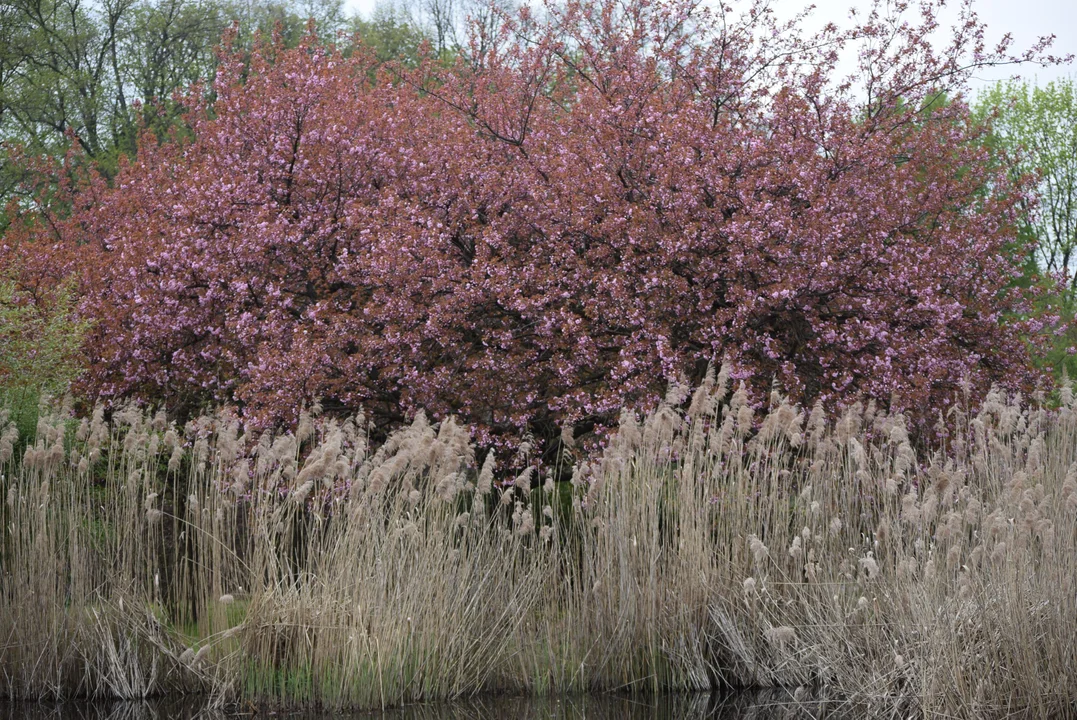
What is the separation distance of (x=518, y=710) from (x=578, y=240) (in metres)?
4.45

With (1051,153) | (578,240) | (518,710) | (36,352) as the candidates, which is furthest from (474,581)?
(1051,153)

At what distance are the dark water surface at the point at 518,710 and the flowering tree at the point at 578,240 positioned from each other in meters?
2.65

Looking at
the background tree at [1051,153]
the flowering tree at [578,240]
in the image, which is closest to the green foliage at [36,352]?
the flowering tree at [578,240]

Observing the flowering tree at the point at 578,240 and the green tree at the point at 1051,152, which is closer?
the flowering tree at the point at 578,240

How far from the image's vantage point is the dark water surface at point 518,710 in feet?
20.7

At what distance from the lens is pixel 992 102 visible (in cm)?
2527

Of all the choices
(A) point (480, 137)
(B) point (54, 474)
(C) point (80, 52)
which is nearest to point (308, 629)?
(B) point (54, 474)

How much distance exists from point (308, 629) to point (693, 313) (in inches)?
168

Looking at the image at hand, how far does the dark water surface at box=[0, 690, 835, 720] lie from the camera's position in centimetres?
632

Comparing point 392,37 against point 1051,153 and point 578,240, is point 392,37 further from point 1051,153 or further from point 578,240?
point 578,240

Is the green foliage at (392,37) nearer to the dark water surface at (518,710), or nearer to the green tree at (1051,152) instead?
the green tree at (1051,152)

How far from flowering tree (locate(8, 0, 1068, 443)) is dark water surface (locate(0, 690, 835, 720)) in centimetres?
265

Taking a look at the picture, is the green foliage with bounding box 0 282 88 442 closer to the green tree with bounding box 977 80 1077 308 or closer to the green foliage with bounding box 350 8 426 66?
the green foliage with bounding box 350 8 426 66

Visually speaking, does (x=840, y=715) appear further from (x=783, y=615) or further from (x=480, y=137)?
(x=480, y=137)
